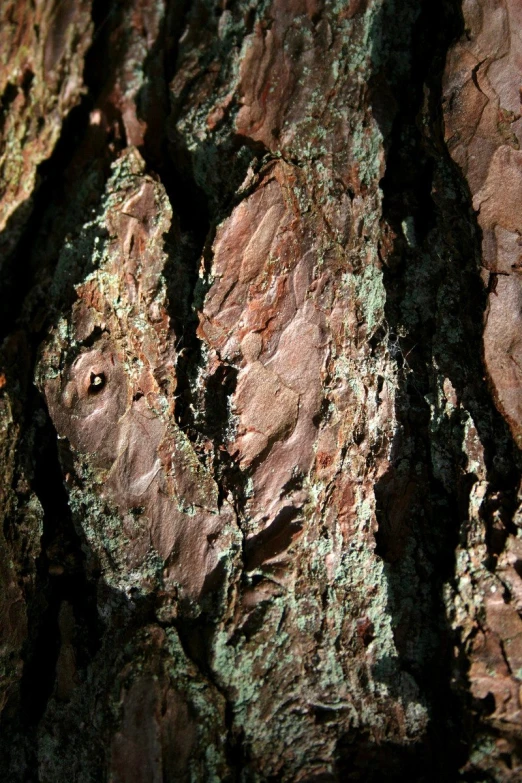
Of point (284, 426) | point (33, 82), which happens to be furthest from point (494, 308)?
point (33, 82)

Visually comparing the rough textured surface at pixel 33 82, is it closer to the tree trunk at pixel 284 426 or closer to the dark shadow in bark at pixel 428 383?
the tree trunk at pixel 284 426

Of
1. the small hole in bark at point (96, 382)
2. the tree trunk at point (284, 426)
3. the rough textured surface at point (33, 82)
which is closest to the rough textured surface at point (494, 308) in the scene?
the tree trunk at point (284, 426)

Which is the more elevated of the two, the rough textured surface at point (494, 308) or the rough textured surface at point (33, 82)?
the rough textured surface at point (33, 82)

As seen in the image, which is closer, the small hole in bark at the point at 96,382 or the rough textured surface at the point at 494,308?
the rough textured surface at the point at 494,308

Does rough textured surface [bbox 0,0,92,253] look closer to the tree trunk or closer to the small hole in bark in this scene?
the tree trunk

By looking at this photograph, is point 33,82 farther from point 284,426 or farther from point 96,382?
point 284,426

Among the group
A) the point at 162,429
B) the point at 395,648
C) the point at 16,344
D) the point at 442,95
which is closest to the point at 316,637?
the point at 395,648

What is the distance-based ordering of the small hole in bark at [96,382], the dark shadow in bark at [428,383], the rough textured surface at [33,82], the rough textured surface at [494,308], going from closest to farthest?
the rough textured surface at [494,308] → the dark shadow in bark at [428,383] → the small hole in bark at [96,382] → the rough textured surface at [33,82]
